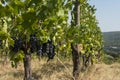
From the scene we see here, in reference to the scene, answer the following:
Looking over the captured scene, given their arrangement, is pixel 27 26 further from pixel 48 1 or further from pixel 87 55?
pixel 87 55

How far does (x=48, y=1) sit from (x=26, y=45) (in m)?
1.72

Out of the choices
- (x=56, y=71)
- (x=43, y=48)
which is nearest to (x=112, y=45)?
(x=56, y=71)

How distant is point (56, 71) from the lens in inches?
504

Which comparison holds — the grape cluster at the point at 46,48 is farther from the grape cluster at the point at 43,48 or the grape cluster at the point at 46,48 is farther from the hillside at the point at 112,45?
the hillside at the point at 112,45

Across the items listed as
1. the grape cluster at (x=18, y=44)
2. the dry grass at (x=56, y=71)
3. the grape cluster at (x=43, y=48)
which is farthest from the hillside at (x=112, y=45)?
the grape cluster at (x=18, y=44)

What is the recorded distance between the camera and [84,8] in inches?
655

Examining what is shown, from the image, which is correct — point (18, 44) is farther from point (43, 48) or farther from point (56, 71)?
point (56, 71)

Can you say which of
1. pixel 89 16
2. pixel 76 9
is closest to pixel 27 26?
pixel 76 9

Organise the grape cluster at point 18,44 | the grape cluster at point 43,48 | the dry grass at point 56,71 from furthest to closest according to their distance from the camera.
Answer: the dry grass at point 56,71 → the grape cluster at point 43,48 → the grape cluster at point 18,44

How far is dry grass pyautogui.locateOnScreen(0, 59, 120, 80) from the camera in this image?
969cm

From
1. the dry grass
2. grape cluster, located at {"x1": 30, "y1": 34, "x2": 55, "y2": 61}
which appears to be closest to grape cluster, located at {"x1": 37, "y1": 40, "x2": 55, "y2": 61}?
grape cluster, located at {"x1": 30, "y1": 34, "x2": 55, "y2": 61}

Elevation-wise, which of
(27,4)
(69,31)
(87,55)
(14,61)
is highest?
(27,4)

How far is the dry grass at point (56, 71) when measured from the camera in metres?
9.69

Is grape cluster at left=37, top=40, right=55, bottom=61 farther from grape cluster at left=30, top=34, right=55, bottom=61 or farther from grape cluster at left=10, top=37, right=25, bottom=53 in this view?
grape cluster at left=10, top=37, right=25, bottom=53
